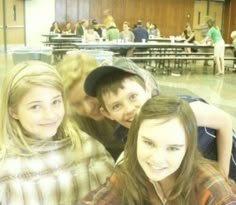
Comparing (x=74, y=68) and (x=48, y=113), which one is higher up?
(x=74, y=68)

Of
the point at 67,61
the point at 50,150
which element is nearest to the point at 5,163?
the point at 50,150

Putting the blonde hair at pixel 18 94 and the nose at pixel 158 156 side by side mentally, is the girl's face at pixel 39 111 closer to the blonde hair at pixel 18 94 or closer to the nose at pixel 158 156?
the blonde hair at pixel 18 94

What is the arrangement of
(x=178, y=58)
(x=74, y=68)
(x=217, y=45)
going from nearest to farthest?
1. (x=74, y=68)
2. (x=217, y=45)
3. (x=178, y=58)

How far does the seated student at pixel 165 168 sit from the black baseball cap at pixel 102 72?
0.81 ft

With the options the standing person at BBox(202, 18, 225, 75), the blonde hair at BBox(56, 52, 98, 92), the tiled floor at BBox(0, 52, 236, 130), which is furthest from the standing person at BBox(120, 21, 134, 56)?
the blonde hair at BBox(56, 52, 98, 92)

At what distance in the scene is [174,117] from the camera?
121cm

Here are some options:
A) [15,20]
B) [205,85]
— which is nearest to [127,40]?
[205,85]

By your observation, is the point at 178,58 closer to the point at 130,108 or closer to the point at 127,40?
the point at 127,40

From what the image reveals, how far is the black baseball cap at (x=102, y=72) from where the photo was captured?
4.82ft

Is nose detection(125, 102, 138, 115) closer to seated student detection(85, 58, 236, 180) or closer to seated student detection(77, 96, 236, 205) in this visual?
seated student detection(85, 58, 236, 180)

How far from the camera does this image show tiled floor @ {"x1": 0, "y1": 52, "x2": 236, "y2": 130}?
787cm

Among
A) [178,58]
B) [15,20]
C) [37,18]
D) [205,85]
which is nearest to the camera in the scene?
[205,85]

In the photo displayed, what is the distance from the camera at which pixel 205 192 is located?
3.98 ft

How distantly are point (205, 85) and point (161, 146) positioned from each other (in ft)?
29.2
